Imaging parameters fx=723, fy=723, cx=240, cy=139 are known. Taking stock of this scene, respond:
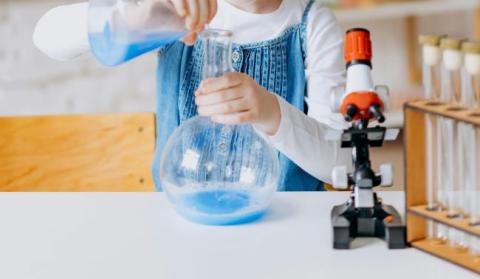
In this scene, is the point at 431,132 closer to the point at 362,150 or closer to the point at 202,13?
the point at 362,150

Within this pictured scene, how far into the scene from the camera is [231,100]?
0.81 metres

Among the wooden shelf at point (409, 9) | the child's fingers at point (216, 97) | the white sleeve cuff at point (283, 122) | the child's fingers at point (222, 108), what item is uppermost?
the wooden shelf at point (409, 9)

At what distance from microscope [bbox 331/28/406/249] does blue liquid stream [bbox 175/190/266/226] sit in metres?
0.10

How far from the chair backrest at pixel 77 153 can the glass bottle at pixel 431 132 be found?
669mm

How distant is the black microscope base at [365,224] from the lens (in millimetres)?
723

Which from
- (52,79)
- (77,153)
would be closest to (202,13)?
(77,153)

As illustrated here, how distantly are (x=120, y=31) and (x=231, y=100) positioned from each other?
0.49ft

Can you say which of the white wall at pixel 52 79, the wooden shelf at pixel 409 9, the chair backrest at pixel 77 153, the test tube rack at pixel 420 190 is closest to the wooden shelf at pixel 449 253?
the test tube rack at pixel 420 190

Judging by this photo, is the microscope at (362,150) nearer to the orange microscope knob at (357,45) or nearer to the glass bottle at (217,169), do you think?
the orange microscope knob at (357,45)

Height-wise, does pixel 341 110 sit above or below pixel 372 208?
above

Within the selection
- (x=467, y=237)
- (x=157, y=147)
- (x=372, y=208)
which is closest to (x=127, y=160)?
(x=157, y=147)

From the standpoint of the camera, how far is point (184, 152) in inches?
31.6

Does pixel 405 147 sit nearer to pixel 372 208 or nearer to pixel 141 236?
pixel 372 208

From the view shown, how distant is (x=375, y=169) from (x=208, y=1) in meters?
0.27
